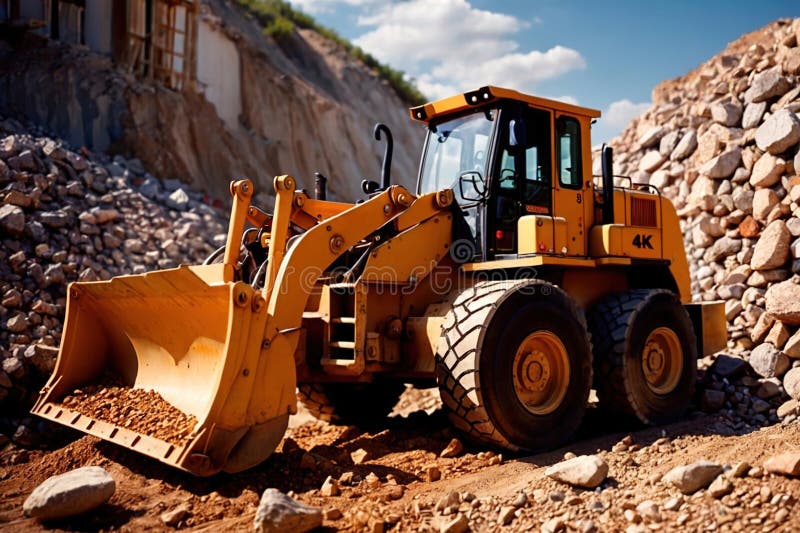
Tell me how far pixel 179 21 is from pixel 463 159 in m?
13.5

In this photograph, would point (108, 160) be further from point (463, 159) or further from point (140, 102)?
point (463, 159)

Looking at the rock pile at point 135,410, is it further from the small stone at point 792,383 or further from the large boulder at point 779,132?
the large boulder at point 779,132

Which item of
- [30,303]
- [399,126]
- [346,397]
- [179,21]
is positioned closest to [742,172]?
[346,397]

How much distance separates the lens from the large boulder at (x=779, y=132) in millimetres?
9195

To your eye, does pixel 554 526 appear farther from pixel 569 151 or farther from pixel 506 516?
pixel 569 151

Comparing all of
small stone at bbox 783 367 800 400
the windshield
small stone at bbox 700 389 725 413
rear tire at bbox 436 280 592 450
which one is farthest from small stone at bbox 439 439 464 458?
small stone at bbox 783 367 800 400

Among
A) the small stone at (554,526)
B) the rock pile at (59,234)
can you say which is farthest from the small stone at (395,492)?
the rock pile at (59,234)

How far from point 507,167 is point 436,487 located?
2911mm

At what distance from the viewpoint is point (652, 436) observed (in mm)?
Answer: 6469

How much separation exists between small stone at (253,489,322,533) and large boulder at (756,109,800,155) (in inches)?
309

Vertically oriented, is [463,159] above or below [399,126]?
below

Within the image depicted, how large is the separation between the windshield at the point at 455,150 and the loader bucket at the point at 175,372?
2433 millimetres

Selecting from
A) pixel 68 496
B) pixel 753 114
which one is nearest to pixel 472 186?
pixel 68 496

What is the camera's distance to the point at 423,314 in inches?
253
